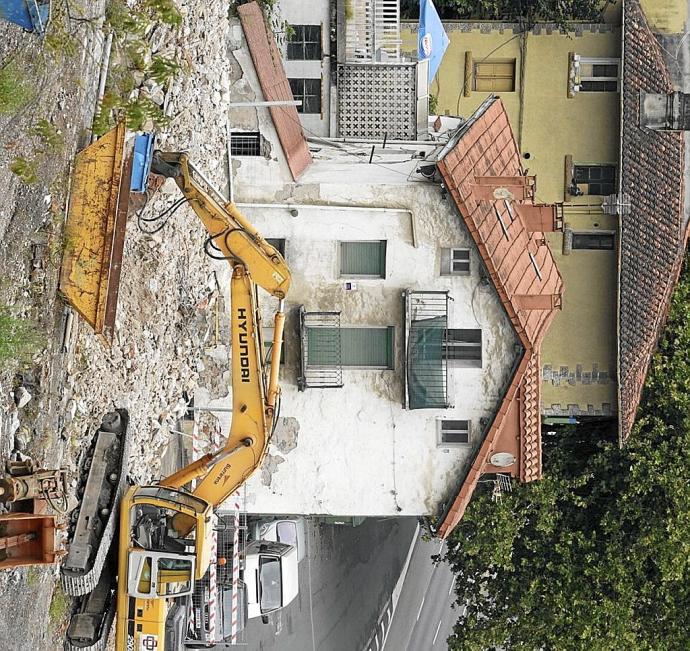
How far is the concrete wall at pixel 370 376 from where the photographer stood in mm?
16078

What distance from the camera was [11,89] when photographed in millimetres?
8547

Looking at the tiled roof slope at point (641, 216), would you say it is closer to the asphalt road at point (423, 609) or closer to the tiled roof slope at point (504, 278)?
the tiled roof slope at point (504, 278)

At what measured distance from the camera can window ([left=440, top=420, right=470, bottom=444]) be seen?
16.4m

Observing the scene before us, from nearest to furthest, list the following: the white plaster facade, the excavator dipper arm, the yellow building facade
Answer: the excavator dipper arm < the white plaster facade < the yellow building facade

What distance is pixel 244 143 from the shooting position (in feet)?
53.2

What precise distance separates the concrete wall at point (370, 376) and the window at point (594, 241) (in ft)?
15.2

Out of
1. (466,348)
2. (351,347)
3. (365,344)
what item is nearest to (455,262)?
(466,348)

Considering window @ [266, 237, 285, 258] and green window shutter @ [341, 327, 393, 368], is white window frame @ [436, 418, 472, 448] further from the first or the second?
window @ [266, 237, 285, 258]

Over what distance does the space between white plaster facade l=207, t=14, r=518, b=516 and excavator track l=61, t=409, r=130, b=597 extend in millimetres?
4901

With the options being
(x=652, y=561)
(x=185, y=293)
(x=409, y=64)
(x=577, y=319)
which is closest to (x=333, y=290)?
(x=185, y=293)

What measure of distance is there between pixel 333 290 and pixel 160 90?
482 cm

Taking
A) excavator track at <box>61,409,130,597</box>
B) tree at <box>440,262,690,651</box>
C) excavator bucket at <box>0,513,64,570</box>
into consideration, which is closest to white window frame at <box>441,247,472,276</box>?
tree at <box>440,262,690,651</box>

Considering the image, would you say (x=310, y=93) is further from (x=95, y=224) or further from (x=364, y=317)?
(x=95, y=224)

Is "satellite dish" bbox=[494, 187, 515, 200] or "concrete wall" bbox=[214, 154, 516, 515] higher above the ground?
"satellite dish" bbox=[494, 187, 515, 200]
